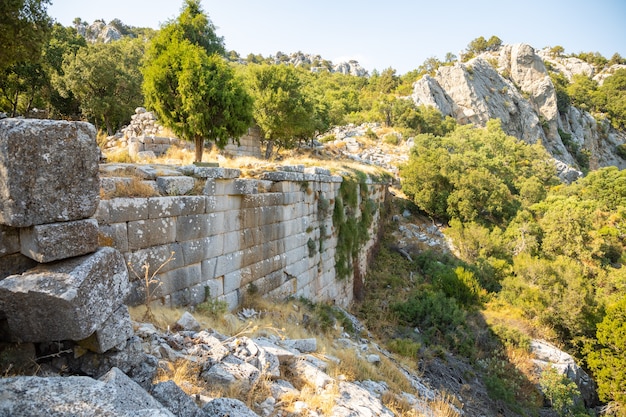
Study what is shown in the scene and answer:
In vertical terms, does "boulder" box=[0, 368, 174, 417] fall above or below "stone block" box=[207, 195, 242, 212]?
below

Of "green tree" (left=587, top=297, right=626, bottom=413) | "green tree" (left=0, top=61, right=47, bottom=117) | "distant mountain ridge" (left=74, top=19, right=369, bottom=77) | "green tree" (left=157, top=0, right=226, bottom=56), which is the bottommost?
"green tree" (left=587, top=297, right=626, bottom=413)

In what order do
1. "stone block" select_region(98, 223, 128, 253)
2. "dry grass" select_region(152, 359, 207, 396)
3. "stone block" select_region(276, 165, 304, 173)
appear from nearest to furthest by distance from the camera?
"dry grass" select_region(152, 359, 207, 396) < "stone block" select_region(98, 223, 128, 253) < "stone block" select_region(276, 165, 304, 173)

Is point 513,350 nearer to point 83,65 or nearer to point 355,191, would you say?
point 355,191

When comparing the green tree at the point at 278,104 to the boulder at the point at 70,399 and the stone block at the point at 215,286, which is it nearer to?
the stone block at the point at 215,286

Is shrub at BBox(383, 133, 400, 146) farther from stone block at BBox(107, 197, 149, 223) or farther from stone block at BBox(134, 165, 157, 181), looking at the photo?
stone block at BBox(107, 197, 149, 223)

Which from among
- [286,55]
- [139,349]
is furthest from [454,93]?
[286,55]

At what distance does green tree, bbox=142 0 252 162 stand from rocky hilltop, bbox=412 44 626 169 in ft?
107

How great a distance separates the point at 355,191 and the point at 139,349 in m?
10.0

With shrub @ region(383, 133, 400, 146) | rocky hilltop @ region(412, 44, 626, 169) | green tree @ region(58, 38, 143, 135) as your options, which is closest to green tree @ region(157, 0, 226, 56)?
green tree @ region(58, 38, 143, 135)

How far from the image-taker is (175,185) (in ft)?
Result: 17.5

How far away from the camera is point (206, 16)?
1847cm

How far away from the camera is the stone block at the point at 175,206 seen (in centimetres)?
492

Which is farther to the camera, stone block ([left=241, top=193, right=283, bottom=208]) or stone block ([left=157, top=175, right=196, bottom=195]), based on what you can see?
stone block ([left=241, top=193, right=283, bottom=208])

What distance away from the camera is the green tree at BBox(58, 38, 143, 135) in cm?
1916
